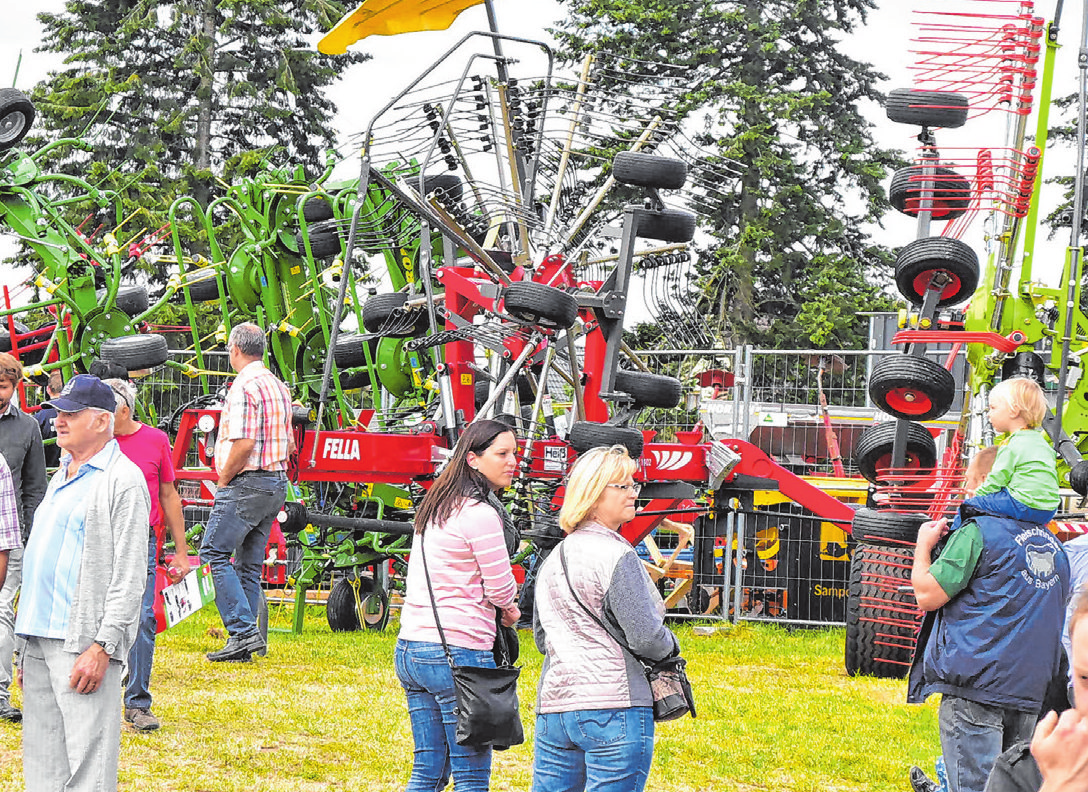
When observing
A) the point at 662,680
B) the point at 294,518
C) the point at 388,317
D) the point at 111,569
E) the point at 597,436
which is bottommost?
the point at 294,518

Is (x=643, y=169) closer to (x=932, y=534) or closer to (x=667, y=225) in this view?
(x=667, y=225)

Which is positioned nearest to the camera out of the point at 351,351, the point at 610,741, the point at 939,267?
the point at 610,741

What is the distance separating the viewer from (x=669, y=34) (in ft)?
94.3

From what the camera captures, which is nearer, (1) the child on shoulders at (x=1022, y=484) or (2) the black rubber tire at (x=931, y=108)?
(1) the child on shoulders at (x=1022, y=484)

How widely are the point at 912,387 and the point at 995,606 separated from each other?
261 cm

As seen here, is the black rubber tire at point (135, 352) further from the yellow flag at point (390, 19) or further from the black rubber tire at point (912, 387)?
the black rubber tire at point (912, 387)

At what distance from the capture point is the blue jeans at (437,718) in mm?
4453

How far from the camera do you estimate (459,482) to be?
454 centimetres

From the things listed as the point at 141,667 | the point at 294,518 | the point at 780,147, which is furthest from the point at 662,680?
the point at 780,147

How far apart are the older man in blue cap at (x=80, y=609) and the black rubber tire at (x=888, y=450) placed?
470 cm

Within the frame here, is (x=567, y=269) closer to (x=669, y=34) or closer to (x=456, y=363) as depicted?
(x=456, y=363)

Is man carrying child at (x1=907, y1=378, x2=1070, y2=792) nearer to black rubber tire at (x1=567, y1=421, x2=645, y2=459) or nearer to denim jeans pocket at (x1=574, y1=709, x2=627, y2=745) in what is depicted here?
denim jeans pocket at (x1=574, y1=709, x2=627, y2=745)

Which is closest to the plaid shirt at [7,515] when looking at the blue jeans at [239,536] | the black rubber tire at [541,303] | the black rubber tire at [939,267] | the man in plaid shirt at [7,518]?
the man in plaid shirt at [7,518]

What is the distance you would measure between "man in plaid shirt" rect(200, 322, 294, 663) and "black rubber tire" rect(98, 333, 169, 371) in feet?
7.57
